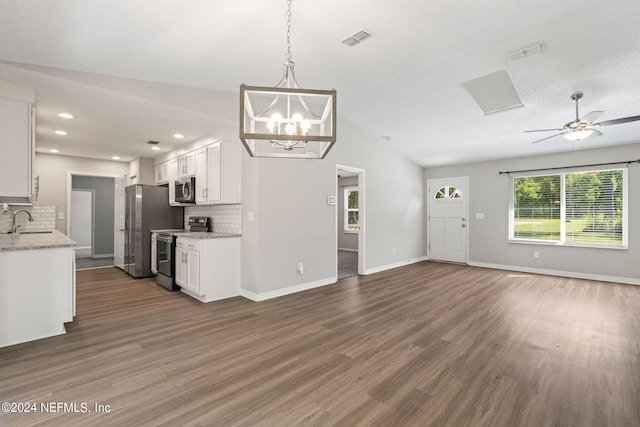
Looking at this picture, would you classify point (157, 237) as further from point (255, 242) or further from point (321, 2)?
point (321, 2)

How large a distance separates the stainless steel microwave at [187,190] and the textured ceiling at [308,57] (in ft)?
2.44

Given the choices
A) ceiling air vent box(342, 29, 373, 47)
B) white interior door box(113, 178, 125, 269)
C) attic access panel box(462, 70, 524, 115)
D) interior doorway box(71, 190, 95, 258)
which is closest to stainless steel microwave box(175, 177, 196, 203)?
white interior door box(113, 178, 125, 269)

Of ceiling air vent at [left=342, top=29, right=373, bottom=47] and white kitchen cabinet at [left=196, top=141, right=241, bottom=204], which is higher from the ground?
ceiling air vent at [left=342, top=29, right=373, bottom=47]

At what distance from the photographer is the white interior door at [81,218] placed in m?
9.10

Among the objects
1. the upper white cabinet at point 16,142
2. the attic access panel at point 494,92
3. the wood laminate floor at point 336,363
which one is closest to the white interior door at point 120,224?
the wood laminate floor at point 336,363

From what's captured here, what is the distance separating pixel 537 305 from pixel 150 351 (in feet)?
15.3

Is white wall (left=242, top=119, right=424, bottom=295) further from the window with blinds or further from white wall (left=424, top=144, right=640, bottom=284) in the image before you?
the window with blinds

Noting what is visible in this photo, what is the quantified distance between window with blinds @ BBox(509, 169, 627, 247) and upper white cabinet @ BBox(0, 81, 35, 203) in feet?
26.5

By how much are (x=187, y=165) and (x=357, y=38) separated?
372 centimetres

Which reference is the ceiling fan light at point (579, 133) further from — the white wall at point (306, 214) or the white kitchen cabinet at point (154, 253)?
the white kitchen cabinet at point (154, 253)

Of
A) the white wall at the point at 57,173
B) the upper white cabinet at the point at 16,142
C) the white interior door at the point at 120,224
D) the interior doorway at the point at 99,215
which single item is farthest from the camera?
the interior doorway at the point at 99,215

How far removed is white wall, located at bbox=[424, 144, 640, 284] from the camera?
17.2ft

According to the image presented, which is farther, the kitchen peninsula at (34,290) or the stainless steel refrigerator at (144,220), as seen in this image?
the stainless steel refrigerator at (144,220)

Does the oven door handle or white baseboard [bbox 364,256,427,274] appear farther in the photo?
white baseboard [bbox 364,256,427,274]
